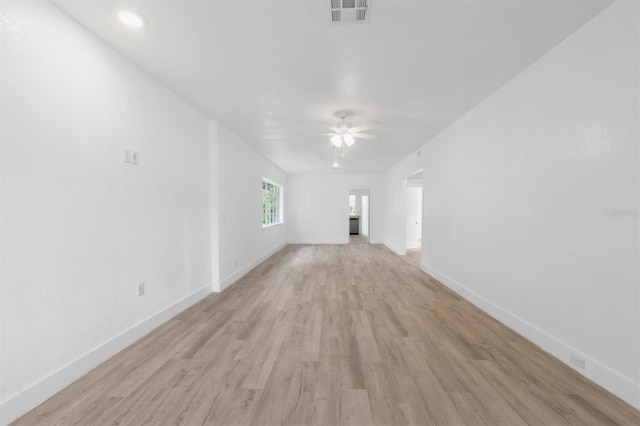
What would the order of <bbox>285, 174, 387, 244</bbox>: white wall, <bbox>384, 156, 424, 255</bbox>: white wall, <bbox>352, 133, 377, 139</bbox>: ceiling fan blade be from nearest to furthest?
<bbox>352, 133, 377, 139</bbox>: ceiling fan blade
<bbox>384, 156, 424, 255</bbox>: white wall
<bbox>285, 174, 387, 244</bbox>: white wall

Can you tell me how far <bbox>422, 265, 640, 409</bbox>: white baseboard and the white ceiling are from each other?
237cm

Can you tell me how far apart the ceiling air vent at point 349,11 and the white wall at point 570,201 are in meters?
1.60

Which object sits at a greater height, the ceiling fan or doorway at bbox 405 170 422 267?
the ceiling fan

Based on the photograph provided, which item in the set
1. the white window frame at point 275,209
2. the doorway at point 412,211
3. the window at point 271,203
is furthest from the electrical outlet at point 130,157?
the doorway at point 412,211

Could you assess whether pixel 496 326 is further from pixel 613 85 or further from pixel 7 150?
pixel 7 150

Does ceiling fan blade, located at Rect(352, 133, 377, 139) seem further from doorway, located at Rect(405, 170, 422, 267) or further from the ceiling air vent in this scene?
doorway, located at Rect(405, 170, 422, 267)

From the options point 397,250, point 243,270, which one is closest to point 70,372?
point 243,270

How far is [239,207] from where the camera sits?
→ 4.99 m

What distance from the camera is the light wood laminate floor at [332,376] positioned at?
160 cm

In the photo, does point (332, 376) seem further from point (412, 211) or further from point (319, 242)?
point (319, 242)

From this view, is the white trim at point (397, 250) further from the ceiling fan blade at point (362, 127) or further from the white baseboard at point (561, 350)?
the ceiling fan blade at point (362, 127)

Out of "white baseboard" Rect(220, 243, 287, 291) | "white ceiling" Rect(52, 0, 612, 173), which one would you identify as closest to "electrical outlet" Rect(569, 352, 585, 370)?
"white ceiling" Rect(52, 0, 612, 173)

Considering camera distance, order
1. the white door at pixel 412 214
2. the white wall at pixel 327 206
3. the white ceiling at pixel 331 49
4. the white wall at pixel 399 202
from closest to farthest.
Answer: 1. the white ceiling at pixel 331 49
2. the white wall at pixel 399 202
3. the white door at pixel 412 214
4. the white wall at pixel 327 206

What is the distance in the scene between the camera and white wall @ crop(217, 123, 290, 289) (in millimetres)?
4230
